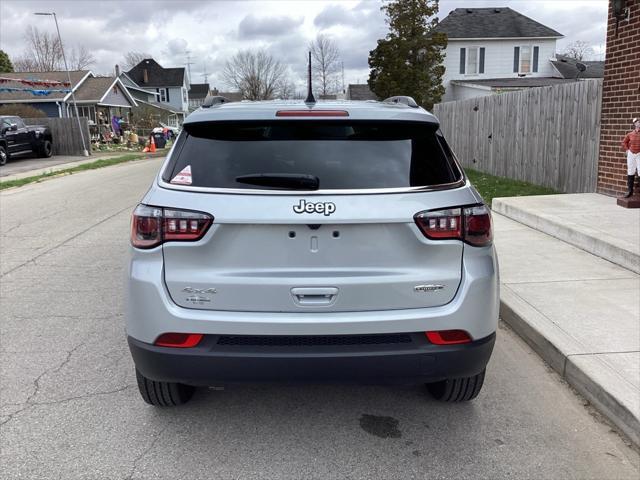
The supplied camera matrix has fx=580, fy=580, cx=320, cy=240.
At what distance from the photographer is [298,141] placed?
3.03 metres

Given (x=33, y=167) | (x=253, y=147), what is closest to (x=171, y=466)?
(x=253, y=147)

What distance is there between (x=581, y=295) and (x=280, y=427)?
325cm

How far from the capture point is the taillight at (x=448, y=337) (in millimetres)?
2881

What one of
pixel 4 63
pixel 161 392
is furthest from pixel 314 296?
pixel 4 63

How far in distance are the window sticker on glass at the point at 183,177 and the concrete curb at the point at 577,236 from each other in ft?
16.2

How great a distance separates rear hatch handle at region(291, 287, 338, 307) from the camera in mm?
2812

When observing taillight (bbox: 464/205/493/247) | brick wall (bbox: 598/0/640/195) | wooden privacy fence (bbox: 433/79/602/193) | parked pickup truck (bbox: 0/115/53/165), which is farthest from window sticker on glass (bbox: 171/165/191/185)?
parked pickup truck (bbox: 0/115/53/165)

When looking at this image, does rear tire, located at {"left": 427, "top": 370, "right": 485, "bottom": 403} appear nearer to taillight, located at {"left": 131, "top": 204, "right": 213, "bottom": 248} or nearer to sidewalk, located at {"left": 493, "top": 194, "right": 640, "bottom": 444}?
sidewalk, located at {"left": 493, "top": 194, "right": 640, "bottom": 444}

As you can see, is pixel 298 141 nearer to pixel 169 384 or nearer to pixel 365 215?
pixel 365 215

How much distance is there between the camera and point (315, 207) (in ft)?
9.16

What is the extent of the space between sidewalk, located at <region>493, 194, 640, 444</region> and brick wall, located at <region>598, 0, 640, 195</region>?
0.60 meters

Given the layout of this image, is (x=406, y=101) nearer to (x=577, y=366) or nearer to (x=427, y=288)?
(x=427, y=288)

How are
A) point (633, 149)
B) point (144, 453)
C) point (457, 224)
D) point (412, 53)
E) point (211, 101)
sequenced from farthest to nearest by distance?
point (412, 53)
point (633, 149)
point (211, 101)
point (144, 453)
point (457, 224)

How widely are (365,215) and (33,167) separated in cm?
2291
